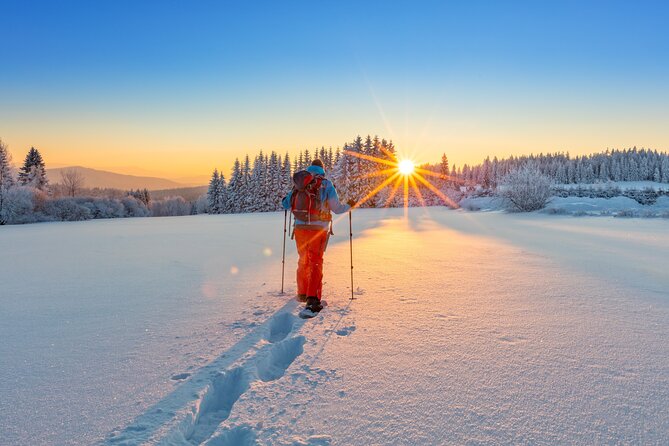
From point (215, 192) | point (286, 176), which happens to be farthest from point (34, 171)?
point (286, 176)

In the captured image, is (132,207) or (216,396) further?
(132,207)

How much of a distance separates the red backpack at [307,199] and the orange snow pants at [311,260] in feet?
0.68

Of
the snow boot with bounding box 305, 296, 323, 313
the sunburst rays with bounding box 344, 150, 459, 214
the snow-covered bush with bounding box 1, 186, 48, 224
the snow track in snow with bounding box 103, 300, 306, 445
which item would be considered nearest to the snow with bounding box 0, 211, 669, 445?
the snow track in snow with bounding box 103, 300, 306, 445

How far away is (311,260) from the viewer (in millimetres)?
4770

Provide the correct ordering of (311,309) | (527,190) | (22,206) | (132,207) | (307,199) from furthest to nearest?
(132,207) → (22,206) → (527,190) → (307,199) → (311,309)

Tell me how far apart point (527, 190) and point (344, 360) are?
25.6 meters

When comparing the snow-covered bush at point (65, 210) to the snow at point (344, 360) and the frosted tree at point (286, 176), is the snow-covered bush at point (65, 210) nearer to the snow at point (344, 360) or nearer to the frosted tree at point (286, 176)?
the frosted tree at point (286, 176)

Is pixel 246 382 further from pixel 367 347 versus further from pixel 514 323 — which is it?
pixel 514 323

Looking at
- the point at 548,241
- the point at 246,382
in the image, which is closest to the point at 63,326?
the point at 246,382

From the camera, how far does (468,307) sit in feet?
14.2

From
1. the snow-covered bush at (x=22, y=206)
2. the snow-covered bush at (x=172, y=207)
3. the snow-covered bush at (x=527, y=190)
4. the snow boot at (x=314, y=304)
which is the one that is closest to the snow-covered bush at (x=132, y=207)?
the snow-covered bush at (x=22, y=206)

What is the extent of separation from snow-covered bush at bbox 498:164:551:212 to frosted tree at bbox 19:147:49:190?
55.4 metres

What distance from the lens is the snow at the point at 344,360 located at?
6.87 feet

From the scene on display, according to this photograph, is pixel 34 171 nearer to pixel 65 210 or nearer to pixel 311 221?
pixel 65 210
